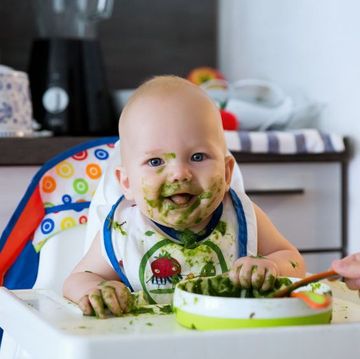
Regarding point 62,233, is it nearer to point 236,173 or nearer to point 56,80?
point 236,173

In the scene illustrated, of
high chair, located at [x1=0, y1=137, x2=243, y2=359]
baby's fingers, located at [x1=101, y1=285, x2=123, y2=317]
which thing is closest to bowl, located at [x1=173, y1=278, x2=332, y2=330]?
baby's fingers, located at [x1=101, y1=285, x2=123, y2=317]

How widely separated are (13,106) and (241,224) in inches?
37.5

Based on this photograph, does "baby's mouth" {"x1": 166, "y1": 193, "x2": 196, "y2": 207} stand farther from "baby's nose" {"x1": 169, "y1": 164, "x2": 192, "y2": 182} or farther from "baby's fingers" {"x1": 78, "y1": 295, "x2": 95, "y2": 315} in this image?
"baby's fingers" {"x1": 78, "y1": 295, "x2": 95, "y2": 315}

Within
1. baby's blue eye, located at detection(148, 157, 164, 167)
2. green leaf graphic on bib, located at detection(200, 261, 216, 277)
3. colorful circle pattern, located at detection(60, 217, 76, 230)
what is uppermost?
baby's blue eye, located at detection(148, 157, 164, 167)

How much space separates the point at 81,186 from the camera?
1533 millimetres

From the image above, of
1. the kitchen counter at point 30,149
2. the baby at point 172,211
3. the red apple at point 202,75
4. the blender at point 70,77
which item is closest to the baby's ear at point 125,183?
the baby at point 172,211

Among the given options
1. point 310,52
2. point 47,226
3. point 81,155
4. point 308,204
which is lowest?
point 308,204

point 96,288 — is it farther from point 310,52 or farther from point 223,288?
point 310,52

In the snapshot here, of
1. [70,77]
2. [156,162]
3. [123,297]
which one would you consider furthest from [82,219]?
[70,77]

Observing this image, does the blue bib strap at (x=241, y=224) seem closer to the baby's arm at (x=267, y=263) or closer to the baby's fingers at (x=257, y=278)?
the baby's arm at (x=267, y=263)

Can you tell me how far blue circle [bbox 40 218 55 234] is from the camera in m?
1.49

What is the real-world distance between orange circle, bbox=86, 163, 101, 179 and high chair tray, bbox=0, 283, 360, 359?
66cm

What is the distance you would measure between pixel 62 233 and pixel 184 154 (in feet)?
1.54

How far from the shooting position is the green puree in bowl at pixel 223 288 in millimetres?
909
